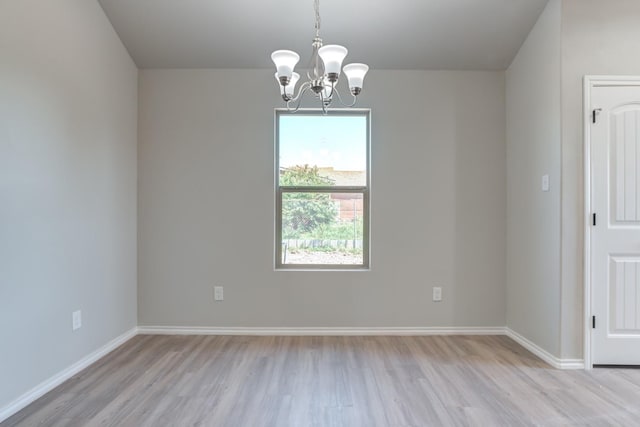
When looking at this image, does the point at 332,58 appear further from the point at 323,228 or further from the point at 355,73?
the point at 323,228

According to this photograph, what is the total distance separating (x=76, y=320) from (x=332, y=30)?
2994 mm

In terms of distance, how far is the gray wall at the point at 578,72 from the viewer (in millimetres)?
2576

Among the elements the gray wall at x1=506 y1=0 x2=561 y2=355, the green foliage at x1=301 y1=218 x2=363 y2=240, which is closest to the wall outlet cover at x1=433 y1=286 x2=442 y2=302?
the gray wall at x1=506 y1=0 x2=561 y2=355

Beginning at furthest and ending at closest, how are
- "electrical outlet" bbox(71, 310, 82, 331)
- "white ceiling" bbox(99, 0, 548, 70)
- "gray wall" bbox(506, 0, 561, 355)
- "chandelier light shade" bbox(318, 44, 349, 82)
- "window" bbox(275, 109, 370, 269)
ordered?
1. "window" bbox(275, 109, 370, 269)
2. "white ceiling" bbox(99, 0, 548, 70)
3. "gray wall" bbox(506, 0, 561, 355)
4. "electrical outlet" bbox(71, 310, 82, 331)
5. "chandelier light shade" bbox(318, 44, 349, 82)

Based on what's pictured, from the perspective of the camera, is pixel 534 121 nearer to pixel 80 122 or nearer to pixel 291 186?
pixel 291 186

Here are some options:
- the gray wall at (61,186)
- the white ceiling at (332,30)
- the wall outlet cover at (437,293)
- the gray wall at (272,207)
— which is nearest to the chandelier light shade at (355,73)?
the white ceiling at (332,30)

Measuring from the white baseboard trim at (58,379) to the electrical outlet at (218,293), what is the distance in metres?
0.82

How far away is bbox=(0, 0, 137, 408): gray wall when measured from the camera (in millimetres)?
2008

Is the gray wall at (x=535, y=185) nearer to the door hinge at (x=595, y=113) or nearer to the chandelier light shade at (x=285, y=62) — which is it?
the door hinge at (x=595, y=113)

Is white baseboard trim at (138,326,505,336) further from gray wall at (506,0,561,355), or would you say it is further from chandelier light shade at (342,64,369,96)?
chandelier light shade at (342,64,369,96)

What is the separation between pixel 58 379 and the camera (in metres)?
2.34

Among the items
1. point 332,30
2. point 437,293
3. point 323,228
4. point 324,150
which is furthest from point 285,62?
point 437,293

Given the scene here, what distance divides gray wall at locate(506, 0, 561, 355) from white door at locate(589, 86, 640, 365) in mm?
250

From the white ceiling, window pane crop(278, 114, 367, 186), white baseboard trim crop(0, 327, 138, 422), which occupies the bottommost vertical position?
white baseboard trim crop(0, 327, 138, 422)
